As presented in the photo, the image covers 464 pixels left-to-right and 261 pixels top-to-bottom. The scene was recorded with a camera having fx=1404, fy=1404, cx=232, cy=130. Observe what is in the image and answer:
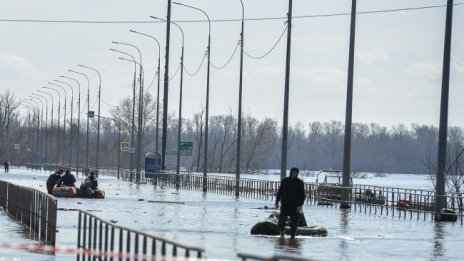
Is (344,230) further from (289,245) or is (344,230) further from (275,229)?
(289,245)

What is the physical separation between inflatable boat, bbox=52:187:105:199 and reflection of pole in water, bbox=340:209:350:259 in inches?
467

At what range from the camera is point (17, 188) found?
129 feet

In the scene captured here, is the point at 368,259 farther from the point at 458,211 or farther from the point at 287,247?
the point at 458,211

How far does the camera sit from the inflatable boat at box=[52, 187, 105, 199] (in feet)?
195

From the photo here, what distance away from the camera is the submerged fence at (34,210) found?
2801cm

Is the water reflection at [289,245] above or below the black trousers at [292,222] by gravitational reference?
below

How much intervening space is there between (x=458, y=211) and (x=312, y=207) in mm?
9556

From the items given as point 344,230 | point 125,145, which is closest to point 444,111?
point 344,230

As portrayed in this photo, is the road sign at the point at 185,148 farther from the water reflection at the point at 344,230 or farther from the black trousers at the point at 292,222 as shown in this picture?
the black trousers at the point at 292,222

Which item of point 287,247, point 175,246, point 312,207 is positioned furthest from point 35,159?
point 175,246

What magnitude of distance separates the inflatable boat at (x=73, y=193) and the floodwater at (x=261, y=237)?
595cm

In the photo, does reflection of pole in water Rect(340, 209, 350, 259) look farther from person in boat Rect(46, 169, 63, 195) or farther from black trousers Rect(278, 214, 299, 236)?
person in boat Rect(46, 169, 63, 195)

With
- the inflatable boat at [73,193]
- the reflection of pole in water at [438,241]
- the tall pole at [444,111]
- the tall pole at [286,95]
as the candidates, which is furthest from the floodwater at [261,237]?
the inflatable boat at [73,193]

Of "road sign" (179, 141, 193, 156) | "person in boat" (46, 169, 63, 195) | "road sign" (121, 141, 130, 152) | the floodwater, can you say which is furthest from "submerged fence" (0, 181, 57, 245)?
"road sign" (121, 141, 130, 152)
